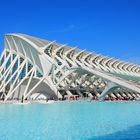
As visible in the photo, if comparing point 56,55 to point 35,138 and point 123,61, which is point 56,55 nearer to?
point 123,61

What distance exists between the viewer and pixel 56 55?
154 ft

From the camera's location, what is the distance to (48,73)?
4359 cm

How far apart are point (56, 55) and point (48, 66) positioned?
356 cm

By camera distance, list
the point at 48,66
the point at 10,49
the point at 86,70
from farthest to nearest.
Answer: the point at 10,49
the point at 48,66
the point at 86,70

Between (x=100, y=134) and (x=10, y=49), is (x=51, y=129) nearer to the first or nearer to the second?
(x=100, y=134)

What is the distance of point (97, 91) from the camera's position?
156 feet

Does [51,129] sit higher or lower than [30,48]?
lower

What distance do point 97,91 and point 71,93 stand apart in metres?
5.13

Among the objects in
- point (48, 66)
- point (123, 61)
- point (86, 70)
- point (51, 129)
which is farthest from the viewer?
point (123, 61)

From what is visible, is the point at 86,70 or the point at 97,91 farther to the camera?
the point at 97,91

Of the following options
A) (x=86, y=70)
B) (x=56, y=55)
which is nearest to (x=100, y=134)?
(x=86, y=70)

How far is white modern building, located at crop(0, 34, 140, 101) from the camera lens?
1674 inches

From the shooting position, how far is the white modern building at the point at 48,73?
140ft

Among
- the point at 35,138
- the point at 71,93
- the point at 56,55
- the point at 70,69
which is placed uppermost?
the point at 56,55
